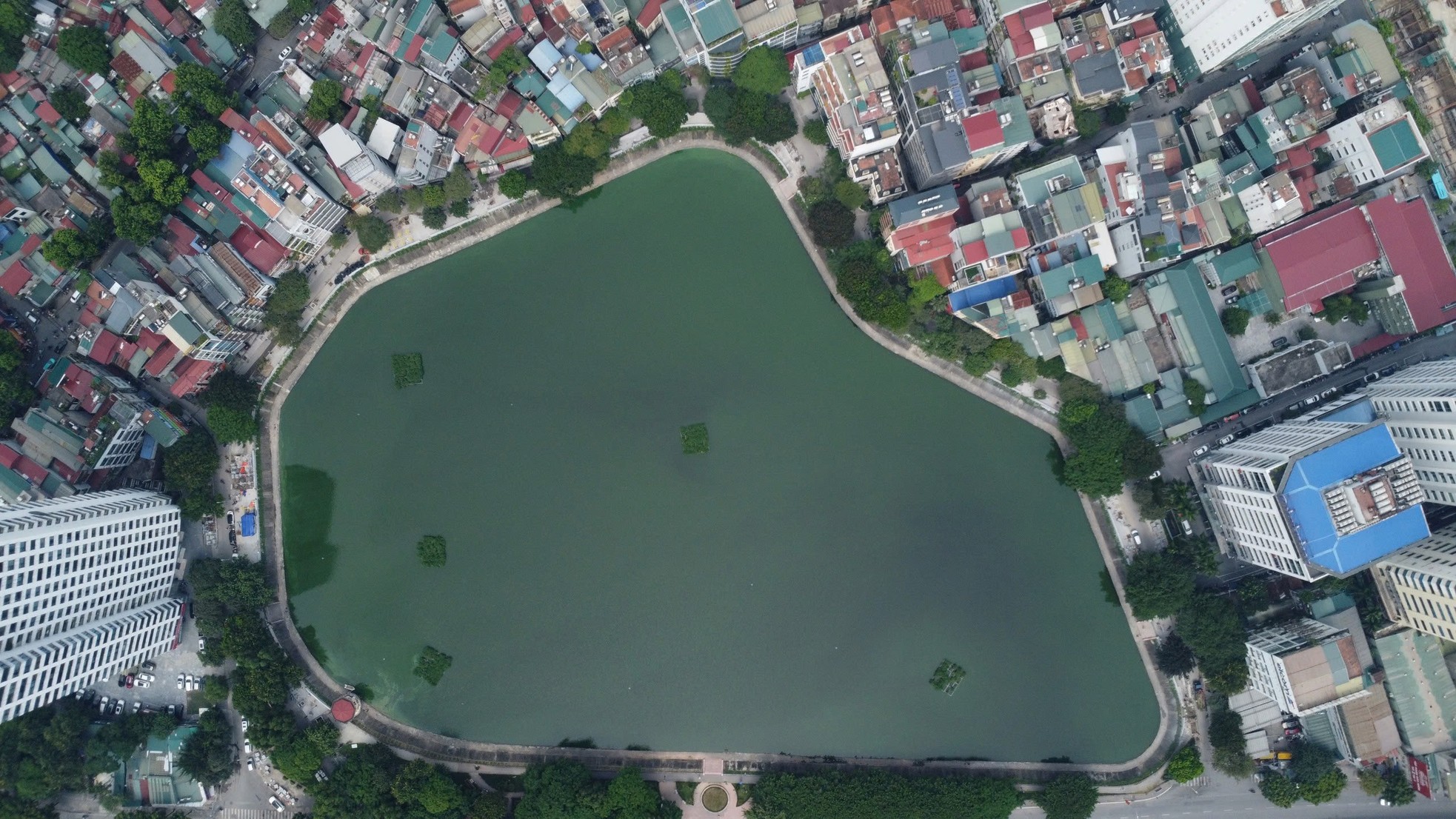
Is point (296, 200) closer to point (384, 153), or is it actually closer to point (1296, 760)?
point (384, 153)

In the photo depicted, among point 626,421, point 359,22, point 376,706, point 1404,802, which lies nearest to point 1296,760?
point 1404,802

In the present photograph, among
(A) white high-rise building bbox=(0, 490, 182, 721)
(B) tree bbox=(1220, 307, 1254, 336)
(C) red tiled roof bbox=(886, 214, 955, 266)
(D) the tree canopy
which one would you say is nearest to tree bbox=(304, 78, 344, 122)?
(A) white high-rise building bbox=(0, 490, 182, 721)

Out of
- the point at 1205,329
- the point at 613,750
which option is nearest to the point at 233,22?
the point at 613,750

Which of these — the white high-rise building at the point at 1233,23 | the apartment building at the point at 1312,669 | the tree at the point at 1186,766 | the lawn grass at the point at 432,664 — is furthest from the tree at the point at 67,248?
the apartment building at the point at 1312,669

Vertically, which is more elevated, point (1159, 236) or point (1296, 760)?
point (1159, 236)

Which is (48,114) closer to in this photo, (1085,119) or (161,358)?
(161,358)

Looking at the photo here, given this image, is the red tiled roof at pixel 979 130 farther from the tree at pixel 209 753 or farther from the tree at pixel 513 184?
the tree at pixel 209 753

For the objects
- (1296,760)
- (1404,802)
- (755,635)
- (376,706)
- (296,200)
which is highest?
(296,200)
